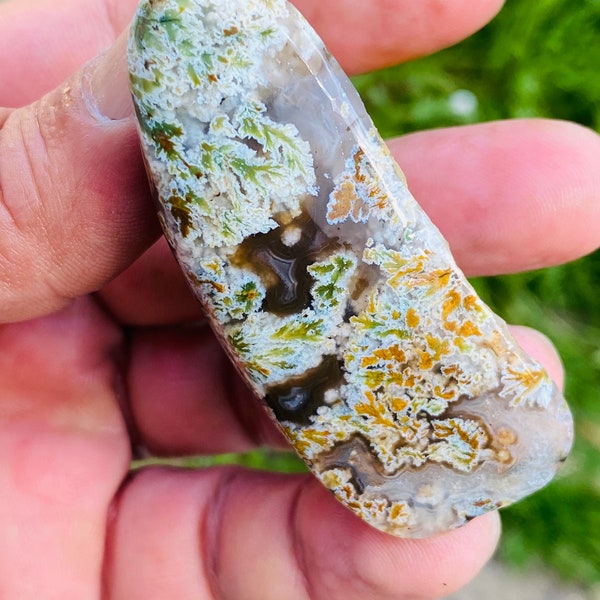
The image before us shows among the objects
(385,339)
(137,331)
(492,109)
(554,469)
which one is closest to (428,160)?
(385,339)

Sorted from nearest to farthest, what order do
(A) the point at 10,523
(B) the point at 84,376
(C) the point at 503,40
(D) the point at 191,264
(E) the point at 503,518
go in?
(D) the point at 191,264
(A) the point at 10,523
(B) the point at 84,376
(E) the point at 503,518
(C) the point at 503,40

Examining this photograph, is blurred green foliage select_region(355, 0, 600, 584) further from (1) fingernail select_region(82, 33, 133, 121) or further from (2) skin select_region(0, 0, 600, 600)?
(1) fingernail select_region(82, 33, 133, 121)

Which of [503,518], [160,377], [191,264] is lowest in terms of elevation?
[503,518]

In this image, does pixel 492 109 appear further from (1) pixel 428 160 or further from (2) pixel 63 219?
(2) pixel 63 219

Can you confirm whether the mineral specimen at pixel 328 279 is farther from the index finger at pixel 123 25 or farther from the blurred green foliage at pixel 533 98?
the blurred green foliage at pixel 533 98

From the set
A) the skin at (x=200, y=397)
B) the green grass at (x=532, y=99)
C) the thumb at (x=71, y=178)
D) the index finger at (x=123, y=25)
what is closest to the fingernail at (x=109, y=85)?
the thumb at (x=71, y=178)
